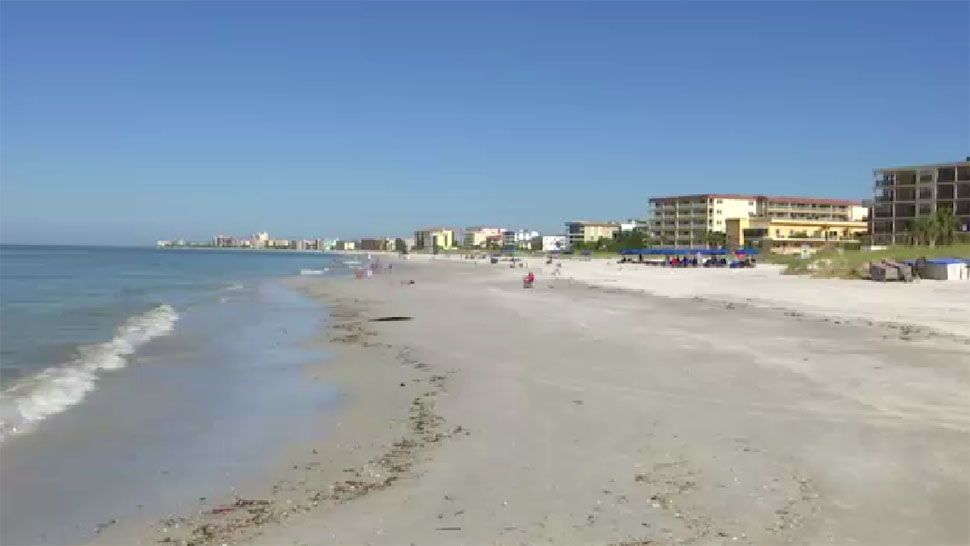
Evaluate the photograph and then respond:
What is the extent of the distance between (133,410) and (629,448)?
7.79m

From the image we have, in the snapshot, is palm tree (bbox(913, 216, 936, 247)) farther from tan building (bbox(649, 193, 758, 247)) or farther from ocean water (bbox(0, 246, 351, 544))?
ocean water (bbox(0, 246, 351, 544))

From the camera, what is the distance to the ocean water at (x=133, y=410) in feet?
25.2

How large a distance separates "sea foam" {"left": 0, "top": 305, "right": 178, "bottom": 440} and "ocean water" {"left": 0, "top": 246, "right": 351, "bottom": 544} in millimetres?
23

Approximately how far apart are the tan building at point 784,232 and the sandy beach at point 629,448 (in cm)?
11040

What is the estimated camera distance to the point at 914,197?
98.5 metres

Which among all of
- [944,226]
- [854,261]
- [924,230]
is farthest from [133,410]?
[924,230]

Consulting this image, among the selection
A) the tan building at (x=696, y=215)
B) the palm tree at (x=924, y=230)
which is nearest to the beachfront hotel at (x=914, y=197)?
the palm tree at (x=924, y=230)

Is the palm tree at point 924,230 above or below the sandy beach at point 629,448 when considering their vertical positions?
above

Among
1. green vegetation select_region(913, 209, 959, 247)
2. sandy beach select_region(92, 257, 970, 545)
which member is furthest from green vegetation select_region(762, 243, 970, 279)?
green vegetation select_region(913, 209, 959, 247)

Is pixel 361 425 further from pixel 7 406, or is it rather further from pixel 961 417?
pixel 961 417

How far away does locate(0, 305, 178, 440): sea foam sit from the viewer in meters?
11.4

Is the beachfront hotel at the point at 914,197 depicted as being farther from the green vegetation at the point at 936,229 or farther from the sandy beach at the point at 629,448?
the sandy beach at the point at 629,448

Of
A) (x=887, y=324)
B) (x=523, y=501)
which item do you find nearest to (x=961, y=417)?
(x=523, y=501)

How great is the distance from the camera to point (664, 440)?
9164mm
